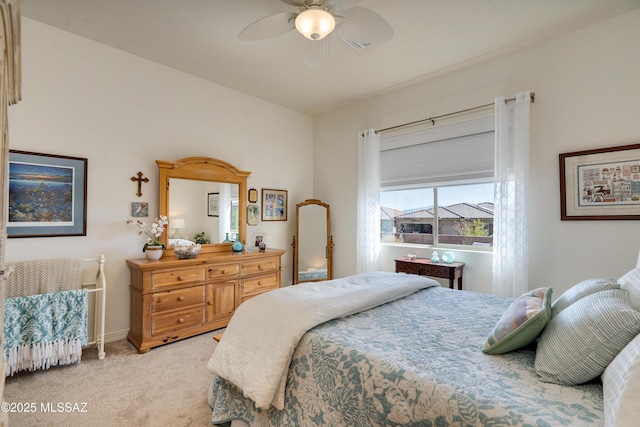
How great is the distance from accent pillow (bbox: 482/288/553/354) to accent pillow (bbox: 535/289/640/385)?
0.06 metres

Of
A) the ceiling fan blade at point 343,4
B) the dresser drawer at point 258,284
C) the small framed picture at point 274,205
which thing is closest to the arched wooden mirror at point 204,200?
the small framed picture at point 274,205

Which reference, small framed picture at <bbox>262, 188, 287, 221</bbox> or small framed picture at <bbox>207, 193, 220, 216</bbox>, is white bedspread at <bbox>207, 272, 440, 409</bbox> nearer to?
small framed picture at <bbox>207, 193, 220, 216</bbox>

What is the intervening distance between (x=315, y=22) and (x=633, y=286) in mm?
2138

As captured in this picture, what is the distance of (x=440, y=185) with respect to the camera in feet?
11.5

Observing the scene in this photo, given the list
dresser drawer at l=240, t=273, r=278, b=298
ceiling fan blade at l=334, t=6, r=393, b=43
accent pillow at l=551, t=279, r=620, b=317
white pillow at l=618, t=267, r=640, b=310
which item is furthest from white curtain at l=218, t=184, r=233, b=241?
white pillow at l=618, t=267, r=640, b=310

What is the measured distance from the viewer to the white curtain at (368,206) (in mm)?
3875

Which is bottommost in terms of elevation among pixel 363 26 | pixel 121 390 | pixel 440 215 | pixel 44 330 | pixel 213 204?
pixel 121 390

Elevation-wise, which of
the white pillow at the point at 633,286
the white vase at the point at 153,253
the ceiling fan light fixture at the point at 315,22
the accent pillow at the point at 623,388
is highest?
the ceiling fan light fixture at the point at 315,22

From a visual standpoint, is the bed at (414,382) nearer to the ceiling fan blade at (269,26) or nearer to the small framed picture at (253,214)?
the ceiling fan blade at (269,26)

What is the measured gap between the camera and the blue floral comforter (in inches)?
35.7

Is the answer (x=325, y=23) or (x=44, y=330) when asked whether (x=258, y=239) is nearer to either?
(x=44, y=330)

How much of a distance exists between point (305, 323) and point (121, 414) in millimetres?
1402

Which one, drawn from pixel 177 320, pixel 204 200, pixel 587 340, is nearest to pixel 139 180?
pixel 204 200

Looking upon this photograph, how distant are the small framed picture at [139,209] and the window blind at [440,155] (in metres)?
2.82
